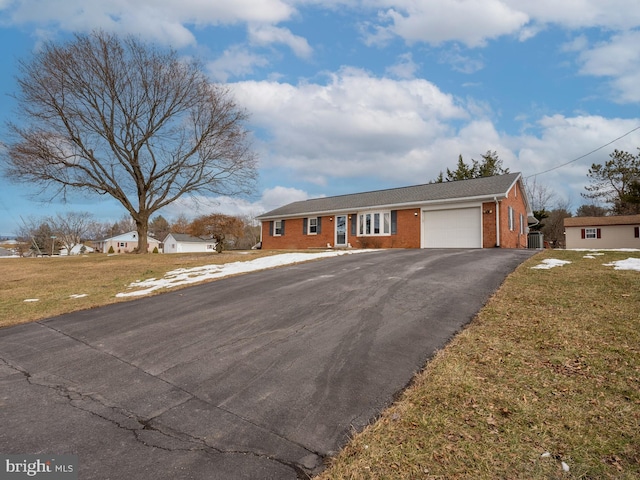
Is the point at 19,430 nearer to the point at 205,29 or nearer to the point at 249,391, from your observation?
the point at 249,391

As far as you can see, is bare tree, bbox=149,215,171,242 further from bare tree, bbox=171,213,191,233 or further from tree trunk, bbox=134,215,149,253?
tree trunk, bbox=134,215,149,253

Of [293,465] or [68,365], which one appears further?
[68,365]

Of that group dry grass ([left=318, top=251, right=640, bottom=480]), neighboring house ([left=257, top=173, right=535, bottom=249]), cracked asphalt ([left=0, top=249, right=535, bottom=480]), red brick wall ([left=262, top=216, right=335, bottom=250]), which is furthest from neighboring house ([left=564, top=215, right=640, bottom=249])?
dry grass ([left=318, top=251, right=640, bottom=480])

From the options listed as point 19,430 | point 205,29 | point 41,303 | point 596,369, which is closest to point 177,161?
point 205,29

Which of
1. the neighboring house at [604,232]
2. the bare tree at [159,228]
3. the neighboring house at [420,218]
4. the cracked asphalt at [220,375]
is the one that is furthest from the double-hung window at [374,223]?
the bare tree at [159,228]

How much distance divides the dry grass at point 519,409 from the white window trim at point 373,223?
15.4 meters

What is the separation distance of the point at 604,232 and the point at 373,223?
70.0 feet

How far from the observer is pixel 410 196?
65.9 feet

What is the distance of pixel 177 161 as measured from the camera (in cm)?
2180

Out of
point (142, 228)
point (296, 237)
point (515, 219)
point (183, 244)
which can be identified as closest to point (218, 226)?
point (142, 228)

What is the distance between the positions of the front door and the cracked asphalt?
15.0 meters

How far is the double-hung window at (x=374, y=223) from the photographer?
20328 millimetres

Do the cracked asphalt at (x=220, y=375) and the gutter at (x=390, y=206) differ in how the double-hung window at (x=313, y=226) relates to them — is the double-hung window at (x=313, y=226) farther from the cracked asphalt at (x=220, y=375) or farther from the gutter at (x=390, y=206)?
the cracked asphalt at (x=220, y=375)

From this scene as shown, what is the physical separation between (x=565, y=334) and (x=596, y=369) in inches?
37.1
